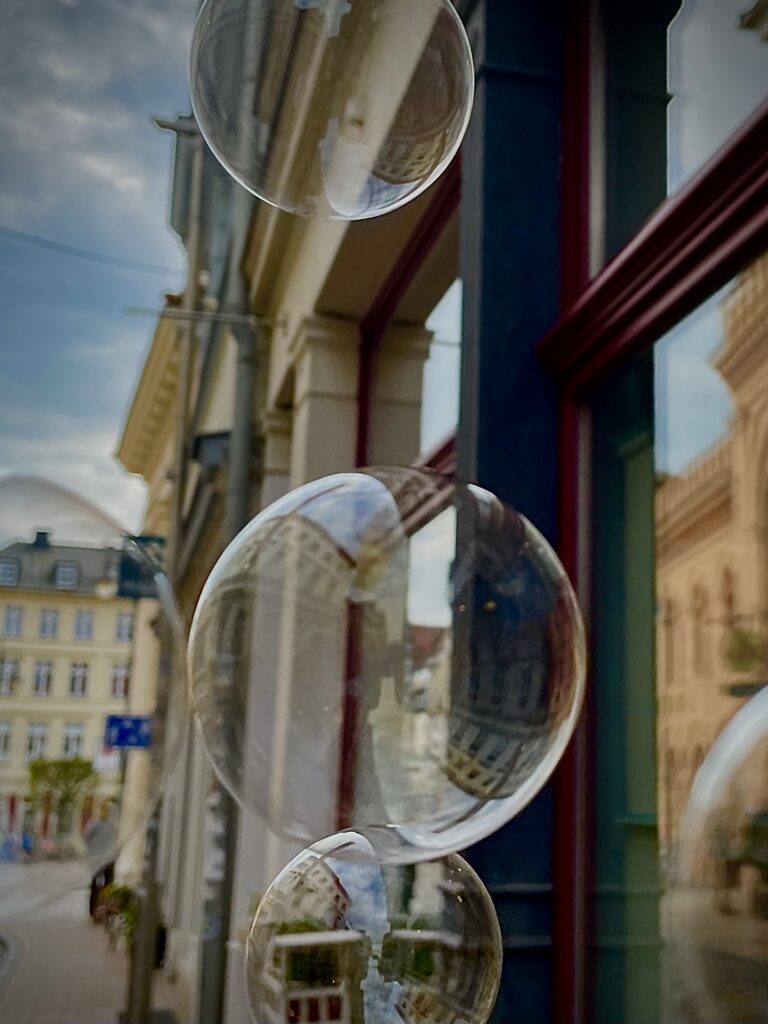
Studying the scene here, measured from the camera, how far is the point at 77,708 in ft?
9.66

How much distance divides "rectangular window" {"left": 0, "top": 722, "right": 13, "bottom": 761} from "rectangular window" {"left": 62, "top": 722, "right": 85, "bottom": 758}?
14cm

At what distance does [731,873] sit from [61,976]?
5023mm

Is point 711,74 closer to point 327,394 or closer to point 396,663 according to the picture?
point 396,663

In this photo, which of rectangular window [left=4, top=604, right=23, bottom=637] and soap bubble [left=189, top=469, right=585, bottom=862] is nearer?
soap bubble [left=189, top=469, right=585, bottom=862]

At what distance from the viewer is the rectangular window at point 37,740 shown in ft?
8.61

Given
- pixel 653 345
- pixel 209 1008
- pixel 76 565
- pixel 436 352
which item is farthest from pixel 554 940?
pixel 209 1008

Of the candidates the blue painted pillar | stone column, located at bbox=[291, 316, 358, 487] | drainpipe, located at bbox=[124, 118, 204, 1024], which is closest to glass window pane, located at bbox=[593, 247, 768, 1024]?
the blue painted pillar

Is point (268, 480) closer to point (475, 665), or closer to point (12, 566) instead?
point (12, 566)

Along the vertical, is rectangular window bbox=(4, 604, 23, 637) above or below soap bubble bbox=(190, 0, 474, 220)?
below

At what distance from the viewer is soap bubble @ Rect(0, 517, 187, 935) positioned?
267 centimetres

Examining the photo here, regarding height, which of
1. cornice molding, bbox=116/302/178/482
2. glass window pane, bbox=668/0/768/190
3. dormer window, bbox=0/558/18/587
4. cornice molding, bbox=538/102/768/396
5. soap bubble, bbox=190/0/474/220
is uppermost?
cornice molding, bbox=116/302/178/482

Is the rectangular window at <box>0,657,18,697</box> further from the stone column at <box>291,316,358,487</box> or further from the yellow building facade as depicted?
the stone column at <box>291,316,358,487</box>

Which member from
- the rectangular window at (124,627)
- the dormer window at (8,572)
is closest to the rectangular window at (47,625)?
the dormer window at (8,572)

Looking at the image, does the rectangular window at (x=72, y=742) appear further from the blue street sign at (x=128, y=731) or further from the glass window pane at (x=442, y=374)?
the glass window pane at (x=442, y=374)
